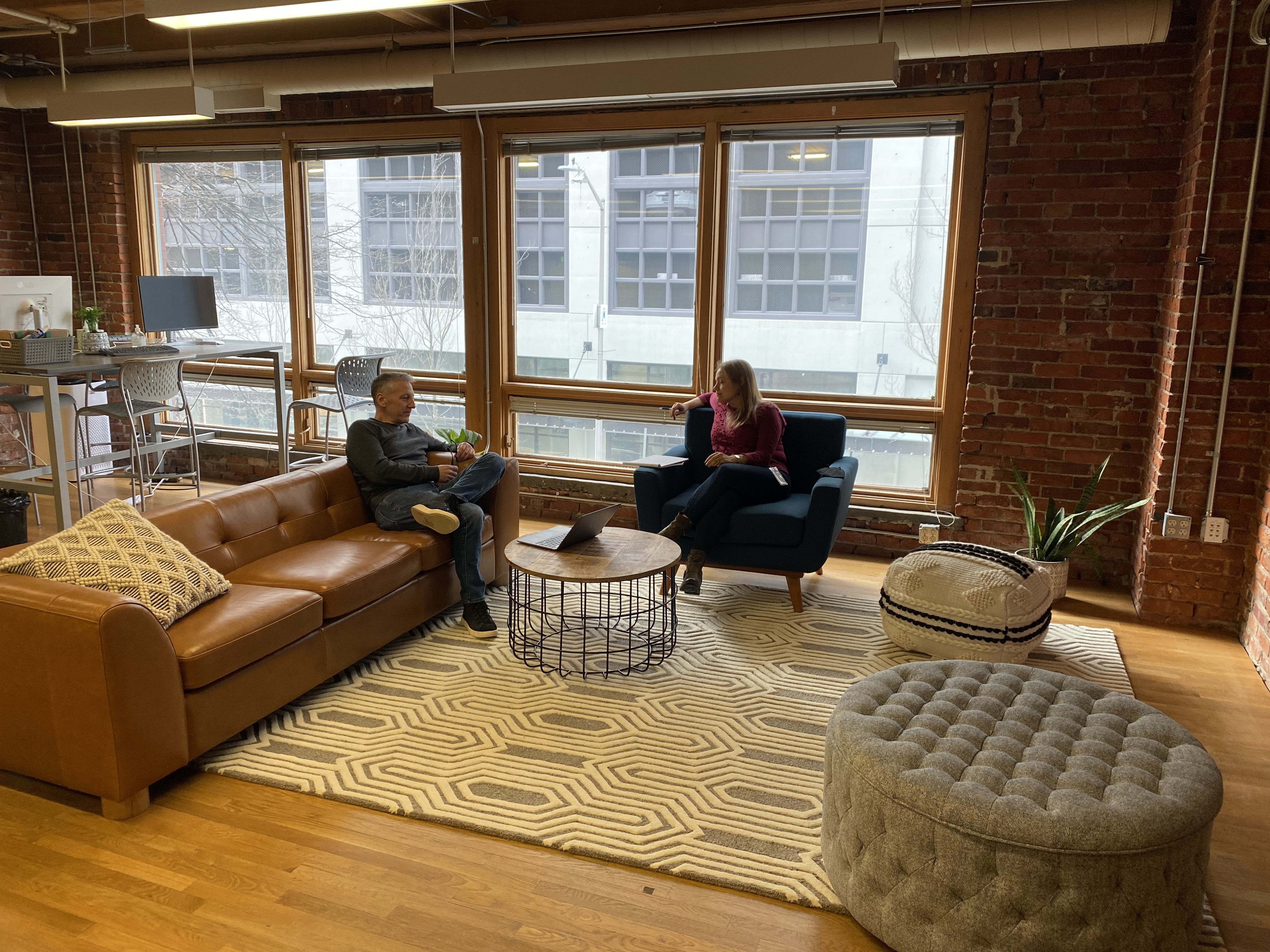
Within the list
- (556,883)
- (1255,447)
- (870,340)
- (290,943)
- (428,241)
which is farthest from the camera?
(428,241)

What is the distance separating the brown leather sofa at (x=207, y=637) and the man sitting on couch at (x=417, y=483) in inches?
4.1

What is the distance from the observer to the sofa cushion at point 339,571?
A: 351cm

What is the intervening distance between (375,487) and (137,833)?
1957 millimetres

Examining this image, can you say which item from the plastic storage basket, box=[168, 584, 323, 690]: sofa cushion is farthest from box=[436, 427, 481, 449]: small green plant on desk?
the plastic storage basket

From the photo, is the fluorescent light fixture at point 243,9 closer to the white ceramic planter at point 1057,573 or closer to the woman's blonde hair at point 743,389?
the woman's blonde hair at point 743,389

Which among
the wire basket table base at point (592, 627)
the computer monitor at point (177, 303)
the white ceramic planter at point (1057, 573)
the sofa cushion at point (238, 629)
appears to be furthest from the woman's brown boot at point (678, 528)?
the computer monitor at point (177, 303)

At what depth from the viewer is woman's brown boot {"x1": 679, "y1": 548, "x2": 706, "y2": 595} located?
462 centimetres

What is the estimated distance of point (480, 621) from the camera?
4.21m

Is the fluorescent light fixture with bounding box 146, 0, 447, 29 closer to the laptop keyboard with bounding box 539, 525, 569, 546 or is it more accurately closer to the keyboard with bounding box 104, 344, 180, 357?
the laptop keyboard with bounding box 539, 525, 569, 546

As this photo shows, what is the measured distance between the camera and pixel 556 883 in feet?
8.30

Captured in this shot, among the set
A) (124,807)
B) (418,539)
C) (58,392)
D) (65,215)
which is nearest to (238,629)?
(124,807)

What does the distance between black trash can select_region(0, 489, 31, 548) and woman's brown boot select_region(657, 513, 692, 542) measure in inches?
137

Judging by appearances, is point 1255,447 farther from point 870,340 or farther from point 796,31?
point 796,31

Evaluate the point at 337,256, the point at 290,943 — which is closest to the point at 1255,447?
the point at 290,943
